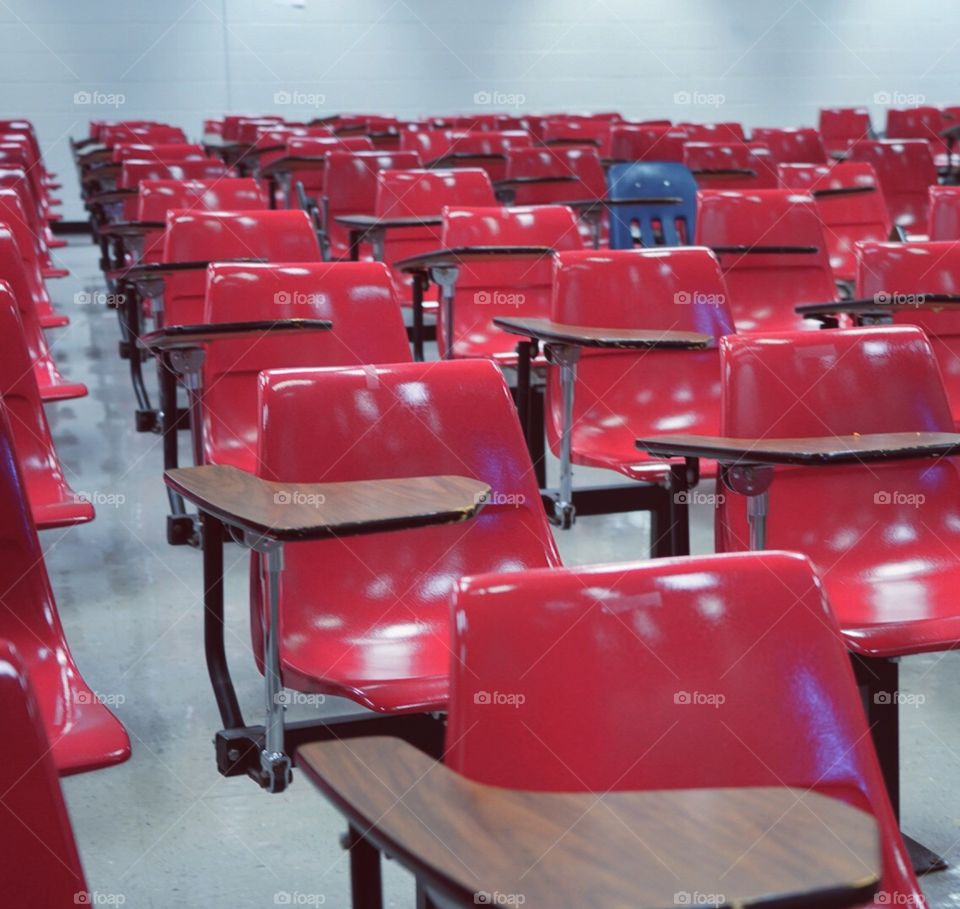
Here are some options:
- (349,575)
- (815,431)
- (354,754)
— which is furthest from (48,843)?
(815,431)

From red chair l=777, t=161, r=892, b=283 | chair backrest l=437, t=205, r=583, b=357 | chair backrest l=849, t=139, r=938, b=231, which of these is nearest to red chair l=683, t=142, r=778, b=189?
chair backrest l=849, t=139, r=938, b=231

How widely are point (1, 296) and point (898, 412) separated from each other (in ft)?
5.36

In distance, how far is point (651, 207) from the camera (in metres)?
5.96

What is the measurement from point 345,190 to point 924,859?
4537mm

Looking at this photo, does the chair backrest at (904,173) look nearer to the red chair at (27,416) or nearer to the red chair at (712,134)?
the red chair at (712,134)

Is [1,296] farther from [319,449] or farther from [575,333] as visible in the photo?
[575,333]

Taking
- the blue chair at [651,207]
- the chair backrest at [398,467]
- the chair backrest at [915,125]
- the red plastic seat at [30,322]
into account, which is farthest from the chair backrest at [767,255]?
the chair backrest at [915,125]

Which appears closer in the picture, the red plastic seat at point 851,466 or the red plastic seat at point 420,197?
the red plastic seat at point 851,466

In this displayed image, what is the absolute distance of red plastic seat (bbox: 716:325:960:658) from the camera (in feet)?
8.02

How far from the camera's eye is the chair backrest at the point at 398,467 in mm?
2232

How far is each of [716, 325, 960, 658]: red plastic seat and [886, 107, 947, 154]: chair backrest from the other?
7.96 m

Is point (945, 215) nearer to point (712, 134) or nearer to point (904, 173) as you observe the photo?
point (904, 173)

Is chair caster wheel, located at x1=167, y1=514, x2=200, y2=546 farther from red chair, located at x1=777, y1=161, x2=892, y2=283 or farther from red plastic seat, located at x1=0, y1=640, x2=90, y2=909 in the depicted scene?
red chair, located at x1=777, y1=161, x2=892, y2=283

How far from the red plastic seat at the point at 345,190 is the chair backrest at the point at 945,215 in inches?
97.5
